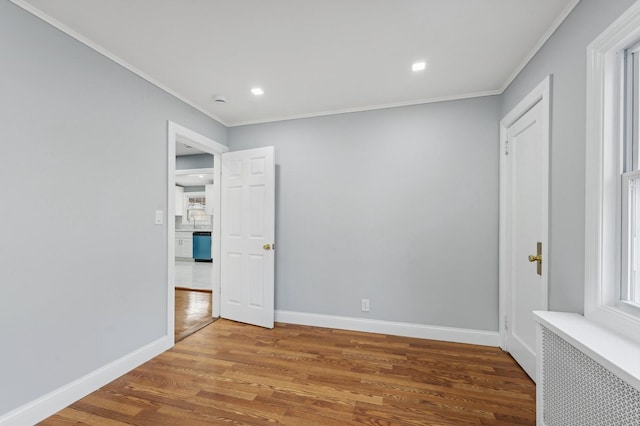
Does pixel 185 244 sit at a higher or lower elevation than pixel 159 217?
lower

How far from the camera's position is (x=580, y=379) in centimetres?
112

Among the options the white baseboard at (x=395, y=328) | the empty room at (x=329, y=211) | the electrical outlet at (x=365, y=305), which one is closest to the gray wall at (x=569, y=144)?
the empty room at (x=329, y=211)

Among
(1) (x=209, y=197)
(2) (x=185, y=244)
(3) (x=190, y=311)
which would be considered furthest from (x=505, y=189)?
(2) (x=185, y=244)

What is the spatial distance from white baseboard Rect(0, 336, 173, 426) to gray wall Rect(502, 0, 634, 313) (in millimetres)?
3133

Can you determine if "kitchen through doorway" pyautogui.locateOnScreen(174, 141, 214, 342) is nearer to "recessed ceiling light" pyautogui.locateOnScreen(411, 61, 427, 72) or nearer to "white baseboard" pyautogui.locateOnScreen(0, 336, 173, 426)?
"white baseboard" pyautogui.locateOnScreen(0, 336, 173, 426)

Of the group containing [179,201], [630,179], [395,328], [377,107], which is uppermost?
[377,107]

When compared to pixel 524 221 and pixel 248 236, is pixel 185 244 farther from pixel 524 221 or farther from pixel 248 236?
pixel 524 221

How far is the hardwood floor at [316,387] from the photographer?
5.48 feet

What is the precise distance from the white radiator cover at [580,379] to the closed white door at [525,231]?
0.58 meters

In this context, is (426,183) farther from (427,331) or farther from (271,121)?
(271,121)

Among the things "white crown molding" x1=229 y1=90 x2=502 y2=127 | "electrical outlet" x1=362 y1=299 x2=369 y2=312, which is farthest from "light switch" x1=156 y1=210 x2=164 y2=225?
"electrical outlet" x1=362 y1=299 x2=369 y2=312

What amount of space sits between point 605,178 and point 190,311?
4.20 meters

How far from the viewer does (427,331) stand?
2.78 meters

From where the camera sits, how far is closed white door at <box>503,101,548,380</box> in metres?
1.91
